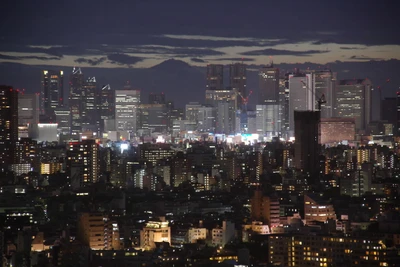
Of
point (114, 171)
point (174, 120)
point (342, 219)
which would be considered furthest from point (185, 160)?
point (174, 120)

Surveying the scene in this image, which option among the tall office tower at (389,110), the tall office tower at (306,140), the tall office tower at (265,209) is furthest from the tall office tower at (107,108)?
the tall office tower at (265,209)

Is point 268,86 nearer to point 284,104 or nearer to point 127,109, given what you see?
point 284,104

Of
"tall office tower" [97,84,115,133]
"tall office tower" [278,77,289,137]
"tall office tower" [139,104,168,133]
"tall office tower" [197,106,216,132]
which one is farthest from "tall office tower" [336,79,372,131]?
"tall office tower" [97,84,115,133]

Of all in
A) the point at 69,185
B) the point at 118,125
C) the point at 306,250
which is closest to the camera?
the point at 306,250

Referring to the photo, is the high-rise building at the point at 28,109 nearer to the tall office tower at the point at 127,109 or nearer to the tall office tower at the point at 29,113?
the tall office tower at the point at 29,113

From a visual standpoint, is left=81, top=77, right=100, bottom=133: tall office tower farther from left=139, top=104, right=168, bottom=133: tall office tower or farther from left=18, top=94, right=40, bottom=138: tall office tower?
left=18, top=94, right=40, bottom=138: tall office tower

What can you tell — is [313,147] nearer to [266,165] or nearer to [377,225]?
[266,165]
